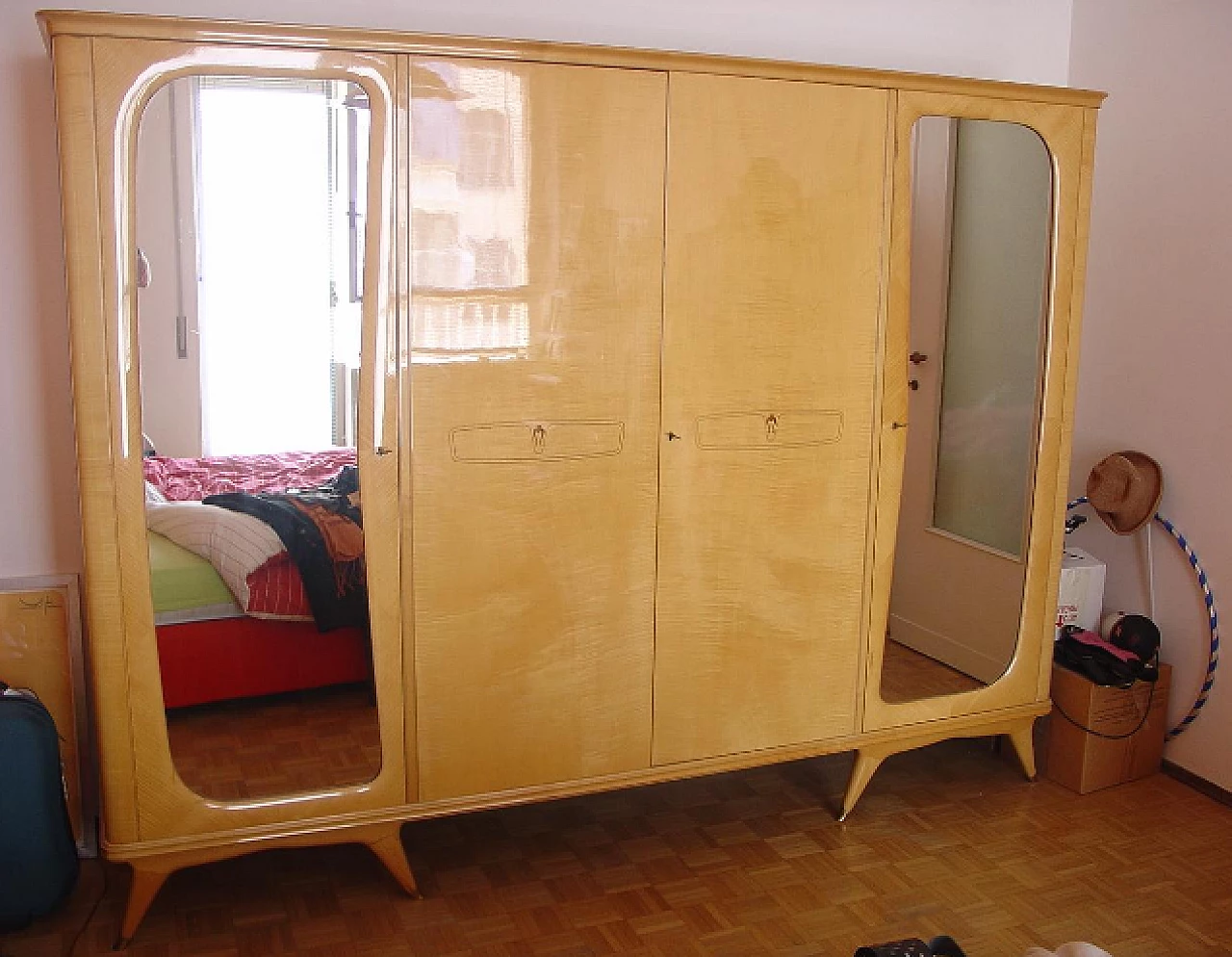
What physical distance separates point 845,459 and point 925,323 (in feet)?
1.28

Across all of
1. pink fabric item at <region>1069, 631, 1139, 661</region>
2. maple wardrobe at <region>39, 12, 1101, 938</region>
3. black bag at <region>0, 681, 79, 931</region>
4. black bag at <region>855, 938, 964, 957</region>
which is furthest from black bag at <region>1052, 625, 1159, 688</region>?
black bag at <region>0, 681, 79, 931</region>

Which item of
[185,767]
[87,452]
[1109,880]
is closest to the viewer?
[87,452]

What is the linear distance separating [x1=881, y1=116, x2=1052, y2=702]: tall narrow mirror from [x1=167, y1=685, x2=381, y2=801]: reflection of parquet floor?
4.37 feet

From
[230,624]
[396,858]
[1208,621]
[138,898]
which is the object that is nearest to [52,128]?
[230,624]

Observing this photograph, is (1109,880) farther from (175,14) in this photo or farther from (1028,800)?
(175,14)

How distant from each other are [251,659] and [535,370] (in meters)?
0.83

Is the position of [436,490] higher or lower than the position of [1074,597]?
higher

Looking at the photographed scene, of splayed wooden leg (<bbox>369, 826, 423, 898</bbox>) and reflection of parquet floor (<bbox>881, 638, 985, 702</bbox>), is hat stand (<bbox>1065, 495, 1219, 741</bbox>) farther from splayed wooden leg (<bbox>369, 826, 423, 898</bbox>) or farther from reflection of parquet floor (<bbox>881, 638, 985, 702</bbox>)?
splayed wooden leg (<bbox>369, 826, 423, 898</bbox>)

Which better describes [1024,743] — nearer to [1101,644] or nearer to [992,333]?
[1101,644]

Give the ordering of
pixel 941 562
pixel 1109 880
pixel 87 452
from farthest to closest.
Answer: pixel 941 562
pixel 1109 880
pixel 87 452

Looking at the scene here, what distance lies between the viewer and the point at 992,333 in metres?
3.13

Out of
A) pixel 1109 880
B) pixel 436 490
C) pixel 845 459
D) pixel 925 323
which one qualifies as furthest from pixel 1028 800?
pixel 436 490

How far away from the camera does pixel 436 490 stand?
2.58 m

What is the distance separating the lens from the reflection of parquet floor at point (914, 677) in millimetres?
3146
